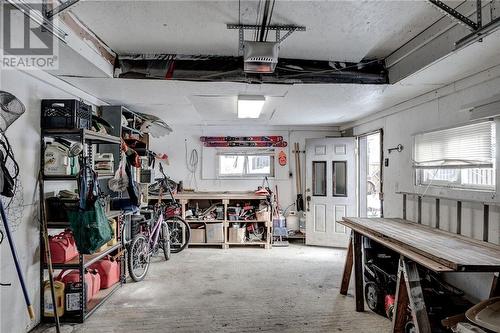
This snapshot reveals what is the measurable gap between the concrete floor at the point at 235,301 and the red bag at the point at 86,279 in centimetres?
20

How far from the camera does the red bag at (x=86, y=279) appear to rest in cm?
272

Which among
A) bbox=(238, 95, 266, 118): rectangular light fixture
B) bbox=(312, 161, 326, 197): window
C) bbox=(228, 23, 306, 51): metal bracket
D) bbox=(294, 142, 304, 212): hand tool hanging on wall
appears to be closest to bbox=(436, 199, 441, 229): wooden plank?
bbox=(238, 95, 266, 118): rectangular light fixture

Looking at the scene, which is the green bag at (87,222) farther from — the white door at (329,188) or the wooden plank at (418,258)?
the white door at (329,188)

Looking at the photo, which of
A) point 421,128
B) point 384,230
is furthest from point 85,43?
point 421,128

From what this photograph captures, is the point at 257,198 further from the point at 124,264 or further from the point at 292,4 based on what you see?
the point at 292,4

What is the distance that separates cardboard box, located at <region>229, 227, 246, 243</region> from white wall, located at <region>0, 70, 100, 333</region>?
313cm

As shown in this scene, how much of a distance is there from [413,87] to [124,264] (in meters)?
3.80

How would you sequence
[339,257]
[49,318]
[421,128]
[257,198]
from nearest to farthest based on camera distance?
[49,318] → [421,128] → [339,257] → [257,198]

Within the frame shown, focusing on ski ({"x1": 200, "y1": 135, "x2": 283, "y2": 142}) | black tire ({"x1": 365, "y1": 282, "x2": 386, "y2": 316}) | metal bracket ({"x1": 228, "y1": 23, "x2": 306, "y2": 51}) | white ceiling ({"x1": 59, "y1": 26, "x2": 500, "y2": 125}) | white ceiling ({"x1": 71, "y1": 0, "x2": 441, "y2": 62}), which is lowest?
black tire ({"x1": 365, "y1": 282, "x2": 386, "y2": 316})

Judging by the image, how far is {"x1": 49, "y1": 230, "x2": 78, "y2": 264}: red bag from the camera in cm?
261

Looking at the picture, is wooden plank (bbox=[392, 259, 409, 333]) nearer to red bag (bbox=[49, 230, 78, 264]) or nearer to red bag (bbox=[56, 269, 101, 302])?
red bag (bbox=[56, 269, 101, 302])

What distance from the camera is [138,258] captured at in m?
3.72

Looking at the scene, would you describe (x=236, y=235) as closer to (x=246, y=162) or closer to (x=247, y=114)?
(x=246, y=162)

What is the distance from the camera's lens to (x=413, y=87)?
117 inches
